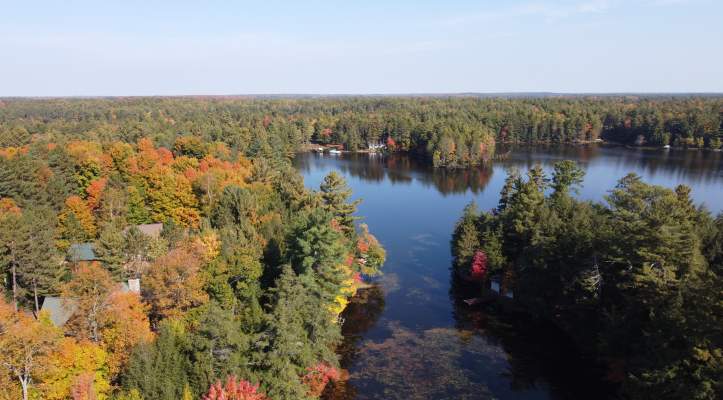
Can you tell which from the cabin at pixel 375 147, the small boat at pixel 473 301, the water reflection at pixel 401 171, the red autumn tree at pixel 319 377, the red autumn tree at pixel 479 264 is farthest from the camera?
the cabin at pixel 375 147

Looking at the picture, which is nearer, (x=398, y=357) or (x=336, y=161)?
(x=398, y=357)

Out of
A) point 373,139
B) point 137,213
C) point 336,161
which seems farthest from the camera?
point 373,139

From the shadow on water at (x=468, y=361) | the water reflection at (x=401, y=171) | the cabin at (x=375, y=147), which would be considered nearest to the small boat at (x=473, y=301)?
the shadow on water at (x=468, y=361)

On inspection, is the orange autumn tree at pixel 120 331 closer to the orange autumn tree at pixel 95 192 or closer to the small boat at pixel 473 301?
the small boat at pixel 473 301

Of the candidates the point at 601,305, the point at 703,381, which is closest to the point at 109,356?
the point at 703,381

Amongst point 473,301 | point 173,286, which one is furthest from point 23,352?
point 473,301

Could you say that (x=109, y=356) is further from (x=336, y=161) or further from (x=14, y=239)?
(x=336, y=161)

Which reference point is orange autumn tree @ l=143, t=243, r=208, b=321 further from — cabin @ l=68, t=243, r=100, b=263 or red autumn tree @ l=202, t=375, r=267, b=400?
cabin @ l=68, t=243, r=100, b=263
